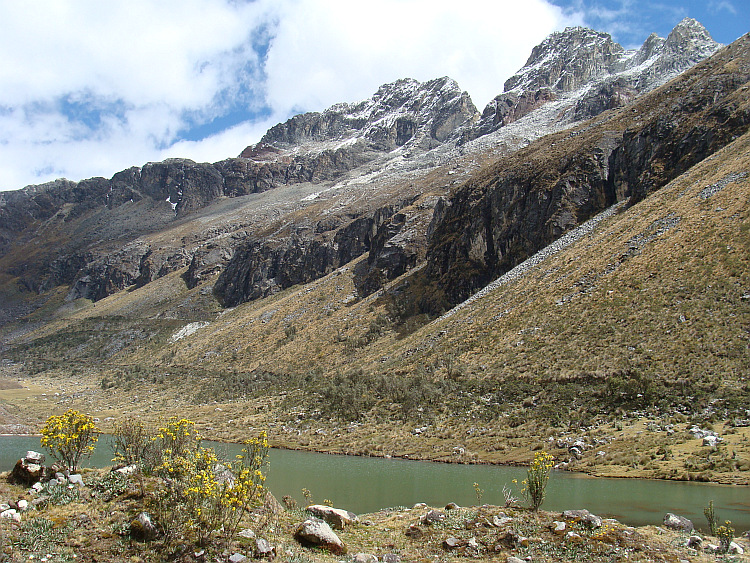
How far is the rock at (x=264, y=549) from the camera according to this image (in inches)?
408

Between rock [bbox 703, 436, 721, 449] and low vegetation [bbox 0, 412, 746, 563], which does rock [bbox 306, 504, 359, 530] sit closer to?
low vegetation [bbox 0, 412, 746, 563]

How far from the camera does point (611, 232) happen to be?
52531 millimetres

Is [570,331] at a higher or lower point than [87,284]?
lower

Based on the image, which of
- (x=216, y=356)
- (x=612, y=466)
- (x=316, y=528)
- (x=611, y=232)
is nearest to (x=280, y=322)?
(x=216, y=356)

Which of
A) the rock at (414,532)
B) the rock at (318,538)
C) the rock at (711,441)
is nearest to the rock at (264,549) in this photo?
the rock at (318,538)

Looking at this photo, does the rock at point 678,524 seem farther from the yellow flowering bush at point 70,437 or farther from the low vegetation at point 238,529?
the yellow flowering bush at point 70,437

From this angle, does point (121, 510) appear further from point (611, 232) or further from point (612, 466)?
point (611, 232)

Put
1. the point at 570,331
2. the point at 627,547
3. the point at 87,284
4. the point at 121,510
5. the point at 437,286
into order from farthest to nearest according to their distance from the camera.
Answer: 1. the point at 87,284
2. the point at 437,286
3. the point at 570,331
4. the point at 627,547
5. the point at 121,510

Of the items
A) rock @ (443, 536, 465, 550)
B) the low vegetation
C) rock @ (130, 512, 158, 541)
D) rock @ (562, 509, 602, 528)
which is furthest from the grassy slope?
rock @ (130, 512, 158, 541)

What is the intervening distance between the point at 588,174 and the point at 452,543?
213 ft

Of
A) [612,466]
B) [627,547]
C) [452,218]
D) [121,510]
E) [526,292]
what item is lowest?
[612,466]

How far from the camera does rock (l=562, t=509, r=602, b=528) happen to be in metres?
13.1

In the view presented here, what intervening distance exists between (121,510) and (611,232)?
5286 centimetres

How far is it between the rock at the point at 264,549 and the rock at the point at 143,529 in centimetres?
218
